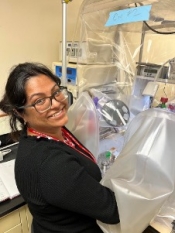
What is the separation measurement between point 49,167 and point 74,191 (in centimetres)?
10

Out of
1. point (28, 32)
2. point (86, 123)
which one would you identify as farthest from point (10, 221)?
point (28, 32)

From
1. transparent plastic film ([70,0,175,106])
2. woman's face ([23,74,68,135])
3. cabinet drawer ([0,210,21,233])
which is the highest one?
transparent plastic film ([70,0,175,106])

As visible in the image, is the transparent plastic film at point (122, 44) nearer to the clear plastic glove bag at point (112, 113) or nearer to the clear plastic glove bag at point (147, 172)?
the clear plastic glove bag at point (112, 113)

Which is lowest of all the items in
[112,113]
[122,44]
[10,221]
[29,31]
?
[10,221]

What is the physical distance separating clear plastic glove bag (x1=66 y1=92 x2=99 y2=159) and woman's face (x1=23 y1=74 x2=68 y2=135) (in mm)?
184

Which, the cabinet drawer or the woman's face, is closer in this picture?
the woman's face

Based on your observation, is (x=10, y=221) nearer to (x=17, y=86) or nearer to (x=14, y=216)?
(x=14, y=216)

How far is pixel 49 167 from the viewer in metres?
0.56

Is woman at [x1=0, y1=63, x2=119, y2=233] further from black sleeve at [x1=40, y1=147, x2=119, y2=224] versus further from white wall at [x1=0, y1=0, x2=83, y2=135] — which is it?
white wall at [x1=0, y1=0, x2=83, y2=135]

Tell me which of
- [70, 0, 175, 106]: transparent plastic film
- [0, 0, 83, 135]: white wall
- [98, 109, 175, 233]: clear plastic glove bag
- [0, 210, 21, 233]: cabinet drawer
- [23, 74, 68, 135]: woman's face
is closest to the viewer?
[98, 109, 175, 233]: clear plastic glove bag

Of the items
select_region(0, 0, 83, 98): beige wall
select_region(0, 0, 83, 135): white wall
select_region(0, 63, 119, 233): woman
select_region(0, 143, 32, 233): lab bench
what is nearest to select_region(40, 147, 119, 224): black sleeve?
select_region(0, 63, 119, 233): woman

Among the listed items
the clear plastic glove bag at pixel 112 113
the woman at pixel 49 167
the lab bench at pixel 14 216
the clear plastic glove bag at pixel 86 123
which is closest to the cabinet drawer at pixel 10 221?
the lab bench at pixel 14 216

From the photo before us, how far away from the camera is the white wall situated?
4.80 feet

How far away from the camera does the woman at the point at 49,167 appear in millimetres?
558
